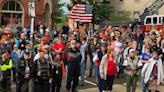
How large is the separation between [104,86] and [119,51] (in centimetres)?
329

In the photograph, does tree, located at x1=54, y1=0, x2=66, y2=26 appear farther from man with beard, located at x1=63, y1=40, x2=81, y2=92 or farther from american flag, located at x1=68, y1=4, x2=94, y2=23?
man with beard, located at x1=63, y1=40, x2=81, y2=92

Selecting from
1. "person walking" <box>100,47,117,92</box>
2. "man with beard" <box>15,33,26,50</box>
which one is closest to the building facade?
"man with beard" <box>15,33,26,50</box>

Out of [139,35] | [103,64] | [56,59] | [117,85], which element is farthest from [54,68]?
[139,35]

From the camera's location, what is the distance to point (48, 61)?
656 centimetres

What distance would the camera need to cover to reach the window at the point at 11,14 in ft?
73.4

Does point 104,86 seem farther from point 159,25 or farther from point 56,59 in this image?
point 159,25

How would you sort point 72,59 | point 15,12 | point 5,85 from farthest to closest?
point 15,12, point 72,59, point 5,85

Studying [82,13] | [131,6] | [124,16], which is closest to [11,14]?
[82,13]

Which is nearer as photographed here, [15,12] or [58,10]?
[15,12]

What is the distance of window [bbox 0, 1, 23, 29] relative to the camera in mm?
22375

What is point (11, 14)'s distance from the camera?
74.9 ft

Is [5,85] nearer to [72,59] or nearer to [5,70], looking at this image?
[5,70]

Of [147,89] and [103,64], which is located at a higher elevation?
[103,64]

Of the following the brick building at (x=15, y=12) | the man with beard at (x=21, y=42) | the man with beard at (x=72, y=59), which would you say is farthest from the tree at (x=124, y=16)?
the man with beard at (x=72, y=59)
